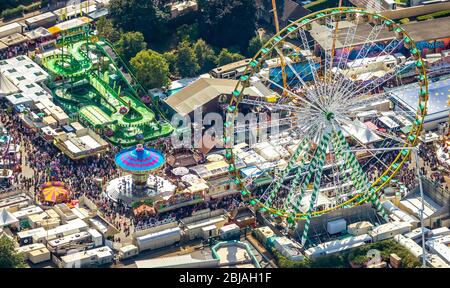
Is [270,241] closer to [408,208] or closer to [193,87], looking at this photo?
[408,208]

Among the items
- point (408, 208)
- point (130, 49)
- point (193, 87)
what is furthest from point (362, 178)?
point (130, 49)

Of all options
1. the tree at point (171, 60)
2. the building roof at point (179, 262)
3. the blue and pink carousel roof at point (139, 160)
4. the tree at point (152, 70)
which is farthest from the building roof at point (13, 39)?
the building roof at point (179, 262)

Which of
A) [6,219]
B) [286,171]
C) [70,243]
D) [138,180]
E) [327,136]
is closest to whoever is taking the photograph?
[70,243]

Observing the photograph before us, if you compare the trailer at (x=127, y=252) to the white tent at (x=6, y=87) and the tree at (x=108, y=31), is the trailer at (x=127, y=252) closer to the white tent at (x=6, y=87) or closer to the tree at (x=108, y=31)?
the white tent at (x=6, y=87)

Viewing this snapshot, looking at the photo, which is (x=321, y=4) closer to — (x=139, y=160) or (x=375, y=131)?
(x=375, y=131)

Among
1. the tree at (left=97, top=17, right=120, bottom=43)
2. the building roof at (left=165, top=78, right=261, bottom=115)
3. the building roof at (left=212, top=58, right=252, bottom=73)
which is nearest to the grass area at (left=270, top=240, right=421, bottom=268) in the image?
the building roof at (left=165, top=78, right=261, bottom=115)

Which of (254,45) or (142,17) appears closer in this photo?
(254,45)

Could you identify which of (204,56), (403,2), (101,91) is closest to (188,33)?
(204,56)
